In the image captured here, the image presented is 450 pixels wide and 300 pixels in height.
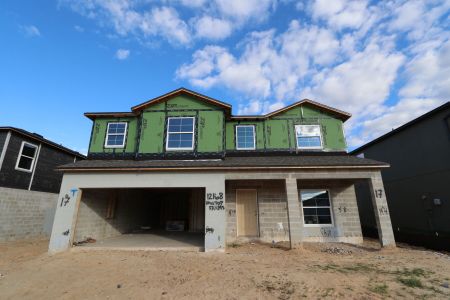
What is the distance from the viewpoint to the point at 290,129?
13.5 meters

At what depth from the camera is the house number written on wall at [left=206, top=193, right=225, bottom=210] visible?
1007 centimetres

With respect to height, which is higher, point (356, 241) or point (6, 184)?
point (6, 184)

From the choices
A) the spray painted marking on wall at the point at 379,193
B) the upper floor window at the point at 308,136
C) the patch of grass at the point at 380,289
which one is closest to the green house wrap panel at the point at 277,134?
the upper floor window at the point at 308,136

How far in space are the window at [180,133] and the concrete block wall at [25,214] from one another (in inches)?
374

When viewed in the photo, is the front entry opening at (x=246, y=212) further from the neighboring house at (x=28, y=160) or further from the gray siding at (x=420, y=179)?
the neighboring house at (x=28, y=160)

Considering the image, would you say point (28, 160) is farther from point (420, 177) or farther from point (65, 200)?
point (420, 177)

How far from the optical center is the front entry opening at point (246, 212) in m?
12.0

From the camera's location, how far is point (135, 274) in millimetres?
7039

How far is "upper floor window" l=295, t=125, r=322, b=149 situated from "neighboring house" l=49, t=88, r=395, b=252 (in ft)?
0.19

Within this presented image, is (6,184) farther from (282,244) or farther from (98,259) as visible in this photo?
(282,244)

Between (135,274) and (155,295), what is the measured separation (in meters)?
1.79

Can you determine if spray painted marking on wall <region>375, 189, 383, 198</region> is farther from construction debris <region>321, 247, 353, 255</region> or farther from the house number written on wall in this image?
the house number written on wall

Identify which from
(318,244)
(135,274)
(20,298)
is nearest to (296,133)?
(318,244)

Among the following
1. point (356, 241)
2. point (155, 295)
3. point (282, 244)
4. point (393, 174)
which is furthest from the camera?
point (393, 174)
